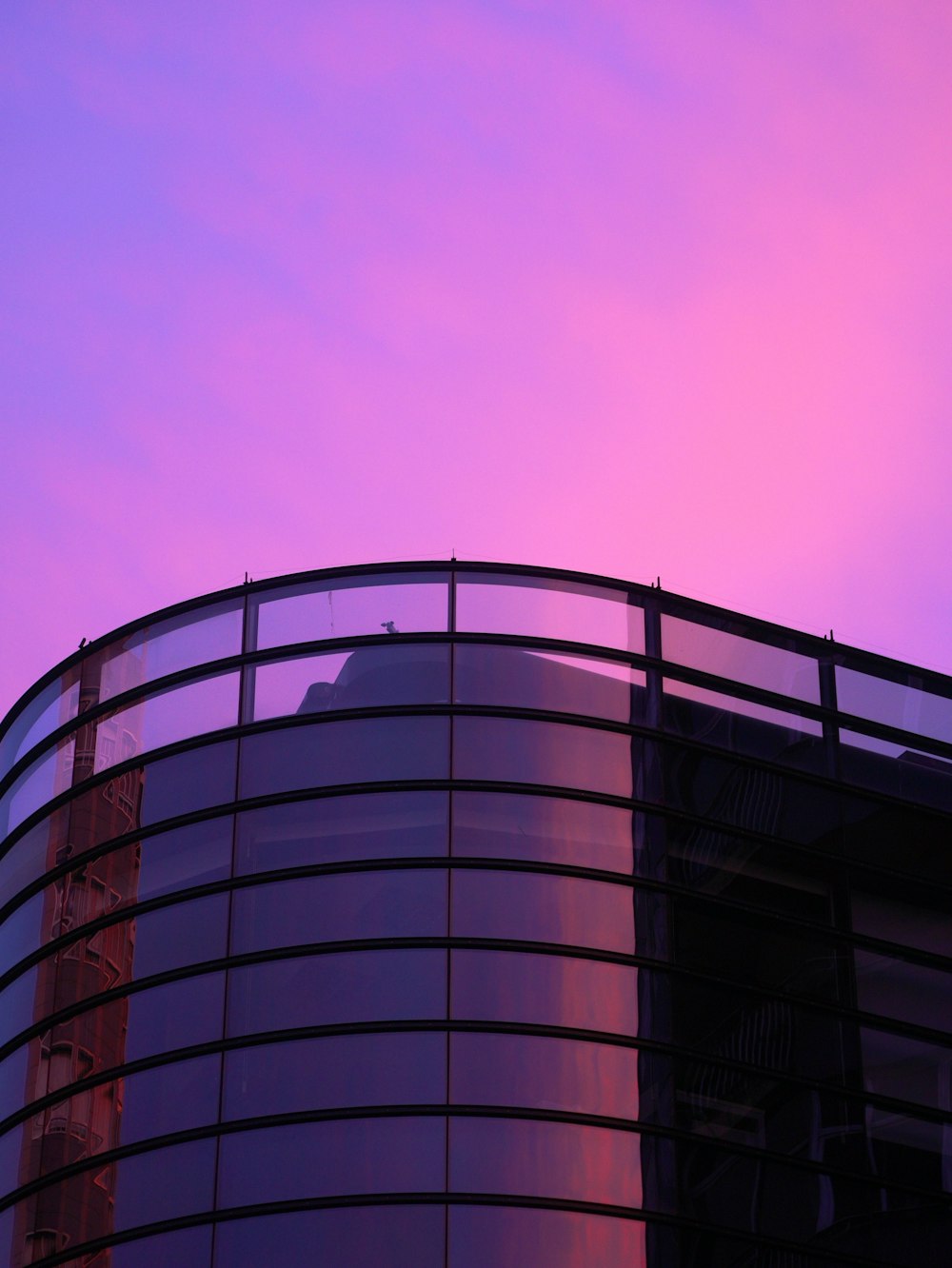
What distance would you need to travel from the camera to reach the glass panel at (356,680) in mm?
37531

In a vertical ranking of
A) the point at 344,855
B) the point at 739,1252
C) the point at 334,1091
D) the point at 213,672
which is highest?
the point at 213,672

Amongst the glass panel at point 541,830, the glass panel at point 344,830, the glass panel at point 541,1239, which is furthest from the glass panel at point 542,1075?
the glass panel at point 344,830

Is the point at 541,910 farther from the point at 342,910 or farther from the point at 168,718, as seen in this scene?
the point at 168,718

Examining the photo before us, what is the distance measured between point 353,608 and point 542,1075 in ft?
31.9

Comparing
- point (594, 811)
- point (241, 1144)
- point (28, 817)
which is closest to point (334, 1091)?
point (241, 1144)

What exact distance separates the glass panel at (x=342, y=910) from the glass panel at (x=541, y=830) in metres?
1.05

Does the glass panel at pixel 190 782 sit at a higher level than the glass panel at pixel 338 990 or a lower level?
higher

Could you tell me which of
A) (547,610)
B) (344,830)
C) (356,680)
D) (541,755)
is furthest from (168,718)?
(547,610)

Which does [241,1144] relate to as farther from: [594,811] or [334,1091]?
[594,811]

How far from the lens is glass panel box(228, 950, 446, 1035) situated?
113 feet

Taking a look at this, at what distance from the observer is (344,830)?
36094 mm

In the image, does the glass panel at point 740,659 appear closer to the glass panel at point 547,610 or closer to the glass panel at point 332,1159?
the glass panel at point 547,610

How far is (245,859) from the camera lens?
36.3m

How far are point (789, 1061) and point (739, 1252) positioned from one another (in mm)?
3586
